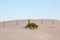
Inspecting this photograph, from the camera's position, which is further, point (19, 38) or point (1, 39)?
point (19, 38)

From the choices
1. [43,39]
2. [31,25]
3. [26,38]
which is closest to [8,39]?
[26,38]

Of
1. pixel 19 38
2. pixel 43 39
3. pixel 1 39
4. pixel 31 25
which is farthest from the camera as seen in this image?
pixel 31 25

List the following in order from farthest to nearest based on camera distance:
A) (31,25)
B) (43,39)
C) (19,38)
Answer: (31,25) < (43,39) < (19,38)

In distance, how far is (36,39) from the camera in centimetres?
2728

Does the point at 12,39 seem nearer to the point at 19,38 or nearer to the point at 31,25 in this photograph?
the point at 19,38

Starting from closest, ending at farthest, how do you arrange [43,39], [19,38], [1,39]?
[1,39], [19,38], [43,39]

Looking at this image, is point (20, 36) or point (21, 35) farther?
point (21, 35)

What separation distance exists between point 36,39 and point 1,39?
18.4 ft

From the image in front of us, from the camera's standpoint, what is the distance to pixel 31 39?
26641mm

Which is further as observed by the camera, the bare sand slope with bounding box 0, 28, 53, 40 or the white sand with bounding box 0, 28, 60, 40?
the white sand with bounding box 0, 28, 60, 40

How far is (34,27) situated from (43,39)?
56.1 ft

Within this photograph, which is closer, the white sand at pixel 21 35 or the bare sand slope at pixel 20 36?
the bare sand slope at pixel 20 36

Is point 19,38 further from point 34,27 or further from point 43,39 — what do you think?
point 34,27

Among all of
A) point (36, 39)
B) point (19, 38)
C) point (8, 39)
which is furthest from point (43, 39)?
point (8, 39)
